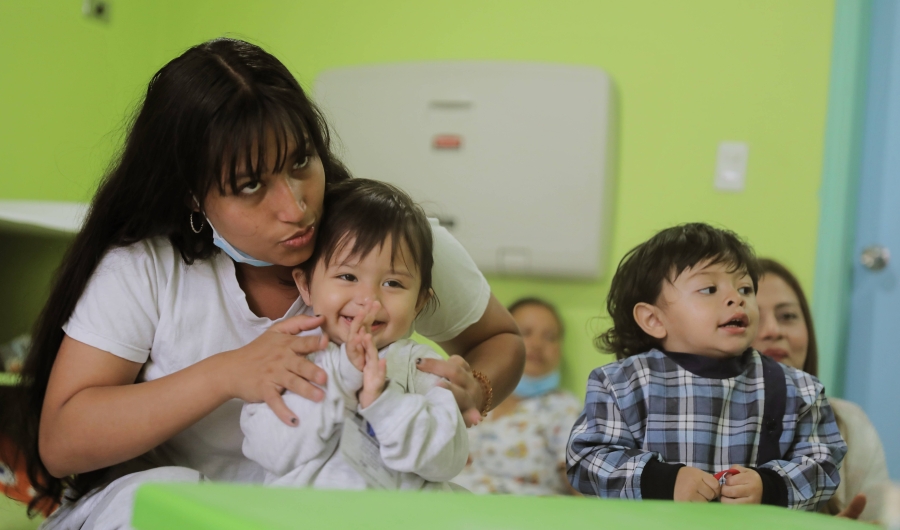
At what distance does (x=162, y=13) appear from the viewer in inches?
116

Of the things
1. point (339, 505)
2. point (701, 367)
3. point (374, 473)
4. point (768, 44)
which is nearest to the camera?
point (339, 505)

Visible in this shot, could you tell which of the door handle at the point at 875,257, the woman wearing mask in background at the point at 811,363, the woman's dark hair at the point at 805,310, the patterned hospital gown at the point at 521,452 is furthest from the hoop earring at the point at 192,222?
the door handle at the point at 875,257

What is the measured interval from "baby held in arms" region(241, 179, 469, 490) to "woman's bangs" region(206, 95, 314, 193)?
0.12 metres

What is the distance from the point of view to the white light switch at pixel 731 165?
2.48 metres

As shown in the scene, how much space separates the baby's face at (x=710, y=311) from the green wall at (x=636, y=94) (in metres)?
1.33

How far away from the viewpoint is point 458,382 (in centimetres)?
104

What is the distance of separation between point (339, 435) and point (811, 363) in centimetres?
122

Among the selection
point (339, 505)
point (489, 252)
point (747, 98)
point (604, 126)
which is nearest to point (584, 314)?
point (489, 252)

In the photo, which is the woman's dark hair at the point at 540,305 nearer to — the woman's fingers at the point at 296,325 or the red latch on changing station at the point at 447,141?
the red latch on changing station at the point at 447,141

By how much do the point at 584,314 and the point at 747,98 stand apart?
0.82 metres

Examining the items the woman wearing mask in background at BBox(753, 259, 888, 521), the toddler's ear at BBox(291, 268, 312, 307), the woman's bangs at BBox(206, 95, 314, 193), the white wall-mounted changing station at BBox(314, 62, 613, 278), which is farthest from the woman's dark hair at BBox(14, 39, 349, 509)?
the white wall-mounted changing station at BBox(314, 62, 613, 278)

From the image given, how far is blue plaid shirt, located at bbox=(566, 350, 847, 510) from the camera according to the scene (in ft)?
3.83

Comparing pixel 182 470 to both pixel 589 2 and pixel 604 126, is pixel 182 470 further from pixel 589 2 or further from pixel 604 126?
pixel 589 2

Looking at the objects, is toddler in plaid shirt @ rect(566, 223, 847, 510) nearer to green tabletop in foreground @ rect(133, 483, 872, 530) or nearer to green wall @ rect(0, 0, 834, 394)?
green tabletop in foreground @ rect(133, 483, 872, 530)
